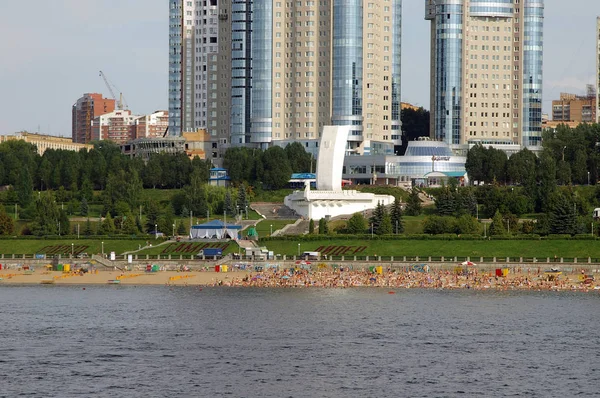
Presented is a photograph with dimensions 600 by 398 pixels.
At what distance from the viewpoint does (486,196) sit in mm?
176000

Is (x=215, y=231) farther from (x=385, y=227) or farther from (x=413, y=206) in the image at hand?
(x=413, y=206)

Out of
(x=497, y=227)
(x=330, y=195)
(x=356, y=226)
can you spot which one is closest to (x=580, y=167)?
(x=330, y=195)

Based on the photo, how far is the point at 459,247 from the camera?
143750mm

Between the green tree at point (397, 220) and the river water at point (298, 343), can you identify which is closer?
the river water at point (298, 343)

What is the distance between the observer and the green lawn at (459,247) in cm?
13962

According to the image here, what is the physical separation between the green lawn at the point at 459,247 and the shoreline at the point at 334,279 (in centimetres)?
757

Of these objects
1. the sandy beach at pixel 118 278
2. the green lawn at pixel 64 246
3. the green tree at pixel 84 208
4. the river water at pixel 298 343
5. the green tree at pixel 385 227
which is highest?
the green tree at pixel 84 208

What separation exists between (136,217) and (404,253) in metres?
50.7

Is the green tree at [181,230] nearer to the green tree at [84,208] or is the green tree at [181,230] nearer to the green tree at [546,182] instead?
the green tree at [84,208]

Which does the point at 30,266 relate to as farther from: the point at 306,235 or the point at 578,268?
the point at 578,268

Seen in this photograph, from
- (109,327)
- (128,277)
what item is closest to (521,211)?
(128,277)

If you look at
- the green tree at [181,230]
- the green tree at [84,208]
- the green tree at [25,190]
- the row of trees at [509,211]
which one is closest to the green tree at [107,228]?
the green tree at [181,230]

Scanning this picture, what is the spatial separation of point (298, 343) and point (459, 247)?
5990cm

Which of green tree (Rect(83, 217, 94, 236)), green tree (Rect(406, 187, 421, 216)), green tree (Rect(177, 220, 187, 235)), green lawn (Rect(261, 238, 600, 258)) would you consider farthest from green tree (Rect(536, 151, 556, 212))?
green tree (Rect(83, 217, 94, 236))
